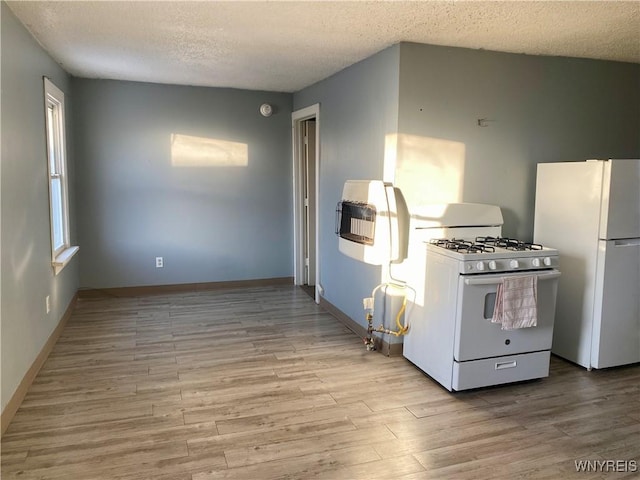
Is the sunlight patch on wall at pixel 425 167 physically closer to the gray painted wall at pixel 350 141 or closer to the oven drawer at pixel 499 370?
the gray painted wall at pixel 350 141

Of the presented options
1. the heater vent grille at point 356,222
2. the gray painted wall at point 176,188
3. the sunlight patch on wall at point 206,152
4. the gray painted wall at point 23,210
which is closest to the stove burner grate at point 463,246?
the heater vent grille at point 356,222

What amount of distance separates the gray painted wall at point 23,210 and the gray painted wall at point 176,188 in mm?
1300

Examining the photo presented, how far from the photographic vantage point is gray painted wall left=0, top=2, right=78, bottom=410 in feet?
8.91

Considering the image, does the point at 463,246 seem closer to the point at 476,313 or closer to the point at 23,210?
the point at 476,313

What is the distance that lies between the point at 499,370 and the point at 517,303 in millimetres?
464

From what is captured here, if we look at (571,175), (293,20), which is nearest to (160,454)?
(293,20)

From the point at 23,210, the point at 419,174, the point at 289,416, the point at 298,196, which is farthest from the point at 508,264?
the point at 298,196

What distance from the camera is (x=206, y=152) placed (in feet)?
18.1

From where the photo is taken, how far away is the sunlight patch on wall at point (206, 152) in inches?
213

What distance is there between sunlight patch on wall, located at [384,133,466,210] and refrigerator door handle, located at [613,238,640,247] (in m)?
1.09

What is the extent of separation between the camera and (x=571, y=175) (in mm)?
3479

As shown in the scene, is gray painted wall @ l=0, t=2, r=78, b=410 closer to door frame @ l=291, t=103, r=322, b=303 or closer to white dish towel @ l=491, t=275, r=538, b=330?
door frame @ l=291, t=103, r=322, b=303

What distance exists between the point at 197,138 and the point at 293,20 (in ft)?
9.02

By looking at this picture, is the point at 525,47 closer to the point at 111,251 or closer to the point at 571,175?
the point at 571,175
